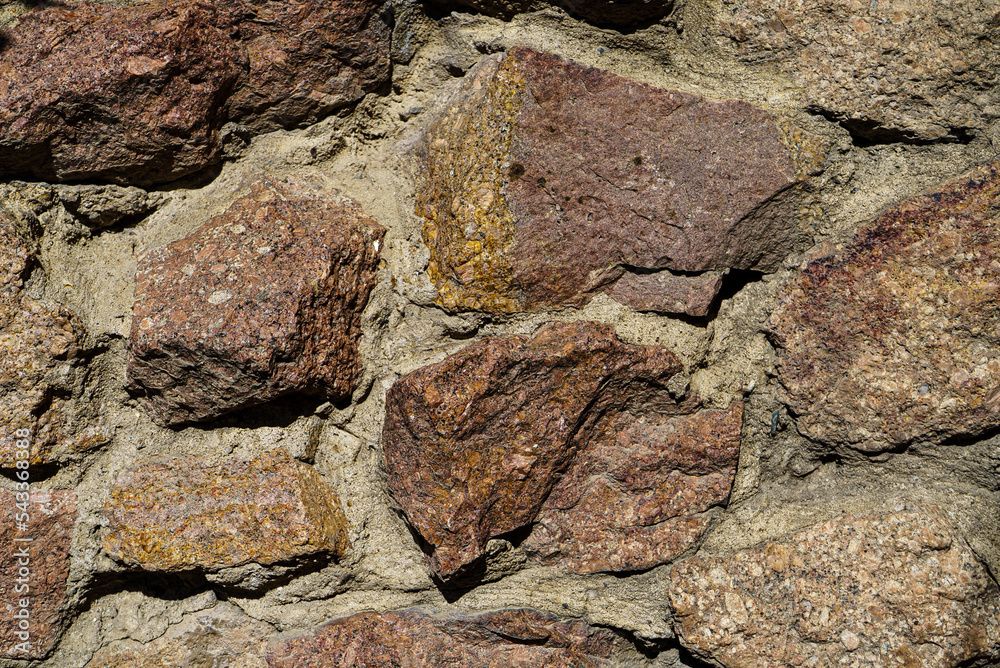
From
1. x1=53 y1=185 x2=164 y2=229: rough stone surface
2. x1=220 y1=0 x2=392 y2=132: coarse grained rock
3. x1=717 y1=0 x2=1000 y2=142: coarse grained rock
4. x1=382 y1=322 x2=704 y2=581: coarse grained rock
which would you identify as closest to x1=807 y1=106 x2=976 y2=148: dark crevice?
x1=717 y1=0 x2=1000 y2=142: coarse grained rock

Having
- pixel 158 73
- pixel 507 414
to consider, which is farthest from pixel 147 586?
pixel 158 73

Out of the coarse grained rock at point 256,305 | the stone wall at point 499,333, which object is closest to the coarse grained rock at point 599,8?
the stone wall at point 499,333

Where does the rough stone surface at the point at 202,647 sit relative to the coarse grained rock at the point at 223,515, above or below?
below

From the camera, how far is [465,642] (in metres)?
0.96

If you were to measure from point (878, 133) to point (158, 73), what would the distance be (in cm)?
85

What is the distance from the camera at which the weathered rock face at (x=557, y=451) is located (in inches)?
35.9

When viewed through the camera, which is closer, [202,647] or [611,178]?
[611,178]

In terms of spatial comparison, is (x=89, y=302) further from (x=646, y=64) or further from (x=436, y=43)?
(x=646, y=64)

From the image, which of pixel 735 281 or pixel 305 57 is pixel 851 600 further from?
pixel 305 57

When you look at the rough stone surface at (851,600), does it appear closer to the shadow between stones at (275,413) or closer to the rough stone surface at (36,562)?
the shadow between stones at (275,413)

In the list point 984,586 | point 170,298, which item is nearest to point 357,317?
point 170,298

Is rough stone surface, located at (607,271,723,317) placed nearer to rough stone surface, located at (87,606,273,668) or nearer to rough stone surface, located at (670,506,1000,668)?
rough stone surface, located at (670,506,1000,668)

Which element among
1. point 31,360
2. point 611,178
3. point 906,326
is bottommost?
point 31,360

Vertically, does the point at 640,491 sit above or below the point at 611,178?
below
